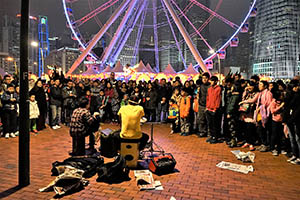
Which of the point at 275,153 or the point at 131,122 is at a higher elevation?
the point at 131,122

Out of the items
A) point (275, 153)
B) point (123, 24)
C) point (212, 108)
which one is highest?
point (123, 24)

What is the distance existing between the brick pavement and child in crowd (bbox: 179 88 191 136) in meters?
1.64

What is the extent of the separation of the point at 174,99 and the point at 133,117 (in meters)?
3.86

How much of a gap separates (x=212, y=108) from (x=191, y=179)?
304 centimetres

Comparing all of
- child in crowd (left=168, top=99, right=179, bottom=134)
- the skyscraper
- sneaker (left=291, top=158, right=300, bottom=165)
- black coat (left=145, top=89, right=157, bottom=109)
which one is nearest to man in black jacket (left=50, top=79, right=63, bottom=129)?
black coat (left=145, top=89, right=157, bottom=109)

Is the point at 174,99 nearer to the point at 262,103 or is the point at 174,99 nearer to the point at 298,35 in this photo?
the point at 262,103

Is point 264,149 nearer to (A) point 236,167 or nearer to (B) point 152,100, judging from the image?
(A) point 236,167

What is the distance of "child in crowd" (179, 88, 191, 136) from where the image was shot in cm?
773

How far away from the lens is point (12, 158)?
5254mm

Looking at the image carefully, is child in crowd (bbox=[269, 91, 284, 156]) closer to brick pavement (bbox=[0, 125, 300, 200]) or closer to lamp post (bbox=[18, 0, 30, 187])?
brick pavement (bbox=[0, 125, 300, 200])

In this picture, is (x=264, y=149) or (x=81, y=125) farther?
(x=264, y=149)

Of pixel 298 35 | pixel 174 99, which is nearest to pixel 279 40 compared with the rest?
pixel 298 35

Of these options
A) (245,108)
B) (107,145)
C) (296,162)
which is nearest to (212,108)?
(245,108)

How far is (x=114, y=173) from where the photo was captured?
165 inches
